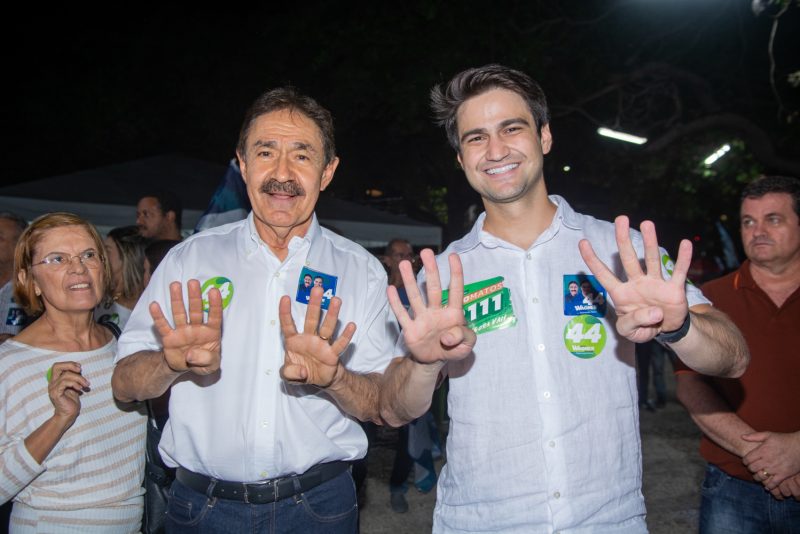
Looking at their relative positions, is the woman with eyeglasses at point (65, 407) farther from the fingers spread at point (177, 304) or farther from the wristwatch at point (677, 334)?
the wristwatch at point (677, 334)

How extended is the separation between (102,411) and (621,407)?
212 cm

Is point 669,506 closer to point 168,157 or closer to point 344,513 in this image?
point 344,513

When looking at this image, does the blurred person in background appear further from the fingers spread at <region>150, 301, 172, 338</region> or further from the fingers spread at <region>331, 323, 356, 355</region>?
the fingers spread at <region>331, 323, 356, 355</region>

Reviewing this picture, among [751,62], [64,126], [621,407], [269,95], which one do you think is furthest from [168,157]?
[751,62]

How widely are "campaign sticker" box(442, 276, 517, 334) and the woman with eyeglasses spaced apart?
1566 mm

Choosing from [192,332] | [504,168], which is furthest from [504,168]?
[192,332]

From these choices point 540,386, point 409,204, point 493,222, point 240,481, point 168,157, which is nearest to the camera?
point 540,386

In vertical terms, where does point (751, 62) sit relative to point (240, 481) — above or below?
above

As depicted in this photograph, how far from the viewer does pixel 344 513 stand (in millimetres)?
2348

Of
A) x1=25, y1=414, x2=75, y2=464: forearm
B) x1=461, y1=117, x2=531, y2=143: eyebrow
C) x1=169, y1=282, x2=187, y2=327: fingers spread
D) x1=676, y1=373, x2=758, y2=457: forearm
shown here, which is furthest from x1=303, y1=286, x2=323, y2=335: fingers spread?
x1=676, y1=373, x2=758, y2=457: forearm

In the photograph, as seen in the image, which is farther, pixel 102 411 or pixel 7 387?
pixel 102 411

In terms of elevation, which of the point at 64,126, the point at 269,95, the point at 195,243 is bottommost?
the point at 195,243

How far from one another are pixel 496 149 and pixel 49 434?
2.06m

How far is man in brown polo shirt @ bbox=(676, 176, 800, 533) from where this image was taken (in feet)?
8.79
